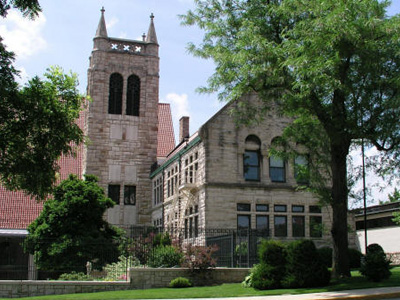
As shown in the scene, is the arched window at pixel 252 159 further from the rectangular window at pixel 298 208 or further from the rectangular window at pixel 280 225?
the rectangular window at pixel 298 208

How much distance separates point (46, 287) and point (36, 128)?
710cm

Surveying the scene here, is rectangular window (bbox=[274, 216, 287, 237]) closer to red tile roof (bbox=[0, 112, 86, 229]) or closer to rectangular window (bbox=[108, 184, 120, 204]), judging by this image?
red tile roof (bbox=[0, 112, 86, 229])

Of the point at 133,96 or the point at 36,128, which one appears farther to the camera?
the point at 133,96

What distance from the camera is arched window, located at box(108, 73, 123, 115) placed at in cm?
4297

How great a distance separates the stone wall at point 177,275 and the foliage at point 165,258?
958 millimetres

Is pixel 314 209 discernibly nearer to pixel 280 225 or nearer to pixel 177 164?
pixel 280 225

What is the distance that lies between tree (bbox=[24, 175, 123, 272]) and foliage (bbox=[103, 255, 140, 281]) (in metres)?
1.08

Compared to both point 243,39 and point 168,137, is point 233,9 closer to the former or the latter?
point 243,39

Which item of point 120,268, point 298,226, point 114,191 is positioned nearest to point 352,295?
point 120,268

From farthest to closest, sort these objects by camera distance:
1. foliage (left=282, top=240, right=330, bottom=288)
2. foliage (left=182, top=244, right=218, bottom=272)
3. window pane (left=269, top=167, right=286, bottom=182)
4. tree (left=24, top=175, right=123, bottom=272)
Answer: window pane (left=269, top=167, right=286, bottom=182) < tree (left=24, top=175, right=123, bottom=272) < foliage (left=182, top=244, right=218, bottom=272) < foliage (left=282, top=240, right=330, bottom=288)

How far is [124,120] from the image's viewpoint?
4300 centimetres

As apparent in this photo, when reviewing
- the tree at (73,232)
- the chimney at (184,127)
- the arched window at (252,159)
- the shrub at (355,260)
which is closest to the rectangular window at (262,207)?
the arched window at (252,159)

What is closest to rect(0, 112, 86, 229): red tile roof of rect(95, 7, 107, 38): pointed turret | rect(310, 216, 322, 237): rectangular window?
rect(95, 7, 107, 38): pointed turret

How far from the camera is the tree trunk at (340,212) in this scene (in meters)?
18.1
